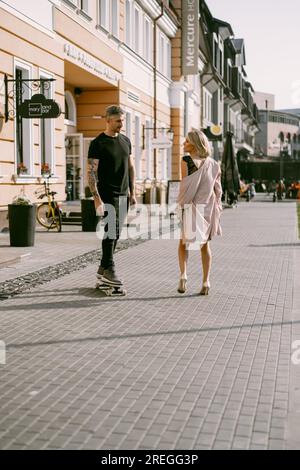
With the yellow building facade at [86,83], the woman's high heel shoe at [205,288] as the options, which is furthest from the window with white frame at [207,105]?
the woman's high heel shoe at [205,288]

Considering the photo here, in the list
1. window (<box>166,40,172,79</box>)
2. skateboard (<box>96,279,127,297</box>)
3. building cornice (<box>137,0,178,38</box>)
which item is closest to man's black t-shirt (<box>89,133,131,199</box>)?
skateboard (<box>96,279,127,297</box>)

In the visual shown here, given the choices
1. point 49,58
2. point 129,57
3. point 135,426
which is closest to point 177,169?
point 129,57

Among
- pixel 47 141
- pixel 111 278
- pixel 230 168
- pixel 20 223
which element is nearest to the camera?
pixel 111 278

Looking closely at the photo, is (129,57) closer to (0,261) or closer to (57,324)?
(0,261)

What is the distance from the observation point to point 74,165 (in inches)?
945

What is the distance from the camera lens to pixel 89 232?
616 inches

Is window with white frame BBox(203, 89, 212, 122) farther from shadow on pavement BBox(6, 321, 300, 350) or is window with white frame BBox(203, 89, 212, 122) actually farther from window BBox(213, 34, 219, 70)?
shadow on pavement BBox(6, 321, 300, 350)

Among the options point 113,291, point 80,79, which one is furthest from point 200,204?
point 80,79

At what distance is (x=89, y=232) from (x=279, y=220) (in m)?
7.54

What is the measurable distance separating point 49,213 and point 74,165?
827 centimetres

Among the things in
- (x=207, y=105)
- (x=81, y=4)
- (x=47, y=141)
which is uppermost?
(x=81, y=4)

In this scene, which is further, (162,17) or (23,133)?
(162,17)

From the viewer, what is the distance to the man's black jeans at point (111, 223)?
778cm

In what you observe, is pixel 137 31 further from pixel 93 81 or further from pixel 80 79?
pixel 80 79
